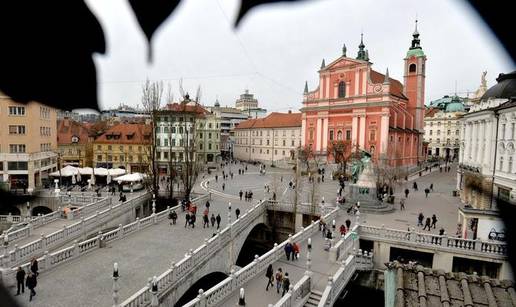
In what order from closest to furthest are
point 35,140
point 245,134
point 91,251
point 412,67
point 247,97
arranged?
point 35,140 → point 91,251 → point 412,67 → point 245,134 → point 247,97

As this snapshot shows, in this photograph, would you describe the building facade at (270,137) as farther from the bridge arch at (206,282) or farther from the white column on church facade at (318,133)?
the bridge arch at (206,282)

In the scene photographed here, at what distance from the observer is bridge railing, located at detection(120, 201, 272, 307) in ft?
35.5

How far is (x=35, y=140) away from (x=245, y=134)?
7771 cm

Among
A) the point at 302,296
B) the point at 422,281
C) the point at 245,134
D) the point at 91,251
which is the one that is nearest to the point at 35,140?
the point at 422,281

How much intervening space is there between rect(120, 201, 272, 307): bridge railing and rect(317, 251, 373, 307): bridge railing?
3.75 m

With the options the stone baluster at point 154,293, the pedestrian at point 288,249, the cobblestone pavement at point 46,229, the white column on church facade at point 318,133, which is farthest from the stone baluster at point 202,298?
the white column on church facade at point 318,133

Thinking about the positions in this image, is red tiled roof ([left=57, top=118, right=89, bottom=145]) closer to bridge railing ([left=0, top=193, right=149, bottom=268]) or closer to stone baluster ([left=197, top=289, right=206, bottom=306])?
stone baluster ([left=197, top=289, right=206, bottom=306])

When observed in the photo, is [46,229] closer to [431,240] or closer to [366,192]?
[431,240]

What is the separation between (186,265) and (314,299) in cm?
524

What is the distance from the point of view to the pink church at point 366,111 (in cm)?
4956

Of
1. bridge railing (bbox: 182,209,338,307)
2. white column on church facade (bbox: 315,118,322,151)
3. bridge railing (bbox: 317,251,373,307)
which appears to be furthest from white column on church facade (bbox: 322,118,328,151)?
bridge railing (bbox: 182,209,338,307)

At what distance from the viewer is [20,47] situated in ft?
2.41

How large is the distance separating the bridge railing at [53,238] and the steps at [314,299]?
12118mm

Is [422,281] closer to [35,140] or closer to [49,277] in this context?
[35,140]
